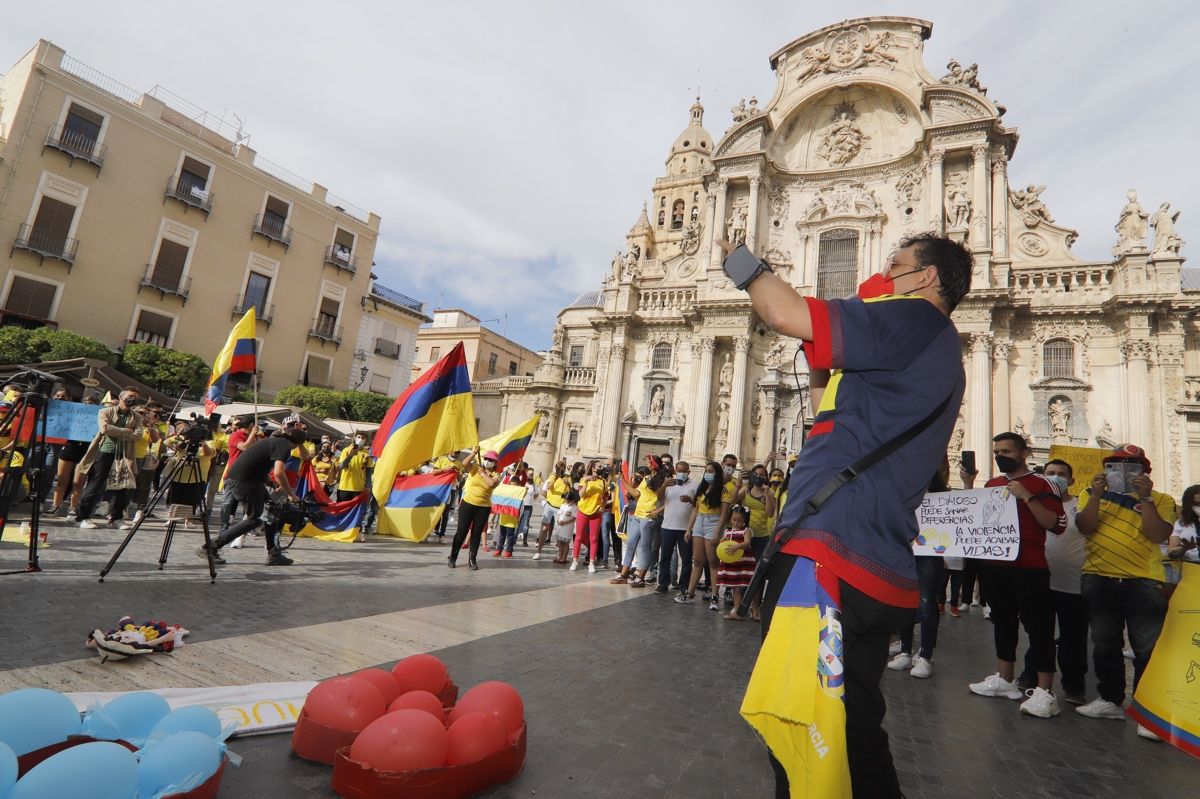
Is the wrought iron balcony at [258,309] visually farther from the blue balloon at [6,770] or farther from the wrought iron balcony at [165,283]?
the blue balloon at [6,770]

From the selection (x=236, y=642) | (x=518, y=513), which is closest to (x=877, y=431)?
(x=236, y=642)

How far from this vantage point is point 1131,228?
20.1 metres

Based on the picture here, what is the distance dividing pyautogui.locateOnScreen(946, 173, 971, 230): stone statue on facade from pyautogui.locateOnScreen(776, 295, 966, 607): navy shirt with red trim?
80.2 ft

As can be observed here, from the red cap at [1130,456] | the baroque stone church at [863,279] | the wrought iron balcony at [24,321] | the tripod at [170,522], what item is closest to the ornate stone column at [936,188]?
the baroque stone church at [863,279]

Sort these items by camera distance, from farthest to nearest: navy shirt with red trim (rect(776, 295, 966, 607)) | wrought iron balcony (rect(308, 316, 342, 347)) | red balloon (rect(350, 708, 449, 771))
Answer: wrought iron balcony (rect(308, 316, 342, 347)) → red balloon (rect(350, 708, 449, 771)) → navy shirt with red trim (rect(776, 295, 966, 607))

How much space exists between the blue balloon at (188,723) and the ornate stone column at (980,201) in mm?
25493

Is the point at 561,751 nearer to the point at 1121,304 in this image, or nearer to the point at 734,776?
the point at 734,776

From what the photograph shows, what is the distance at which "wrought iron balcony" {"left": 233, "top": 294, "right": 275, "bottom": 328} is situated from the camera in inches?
1047

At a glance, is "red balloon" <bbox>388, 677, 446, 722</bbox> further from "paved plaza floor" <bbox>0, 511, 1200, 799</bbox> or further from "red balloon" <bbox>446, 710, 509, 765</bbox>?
"paved plaza floor" <bbox>0, 511, 1200, 799</bbox>

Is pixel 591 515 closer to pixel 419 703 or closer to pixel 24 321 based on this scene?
pixel 419 703

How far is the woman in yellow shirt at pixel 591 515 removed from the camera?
1066 cm

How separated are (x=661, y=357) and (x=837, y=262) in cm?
891

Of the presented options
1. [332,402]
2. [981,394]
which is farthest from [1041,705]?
[332,402]

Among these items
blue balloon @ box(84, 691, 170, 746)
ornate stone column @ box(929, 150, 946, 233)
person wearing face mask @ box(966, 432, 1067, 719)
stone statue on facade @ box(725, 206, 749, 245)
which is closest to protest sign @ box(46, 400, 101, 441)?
blue balloon @ box(84, 691, 170, 746)
